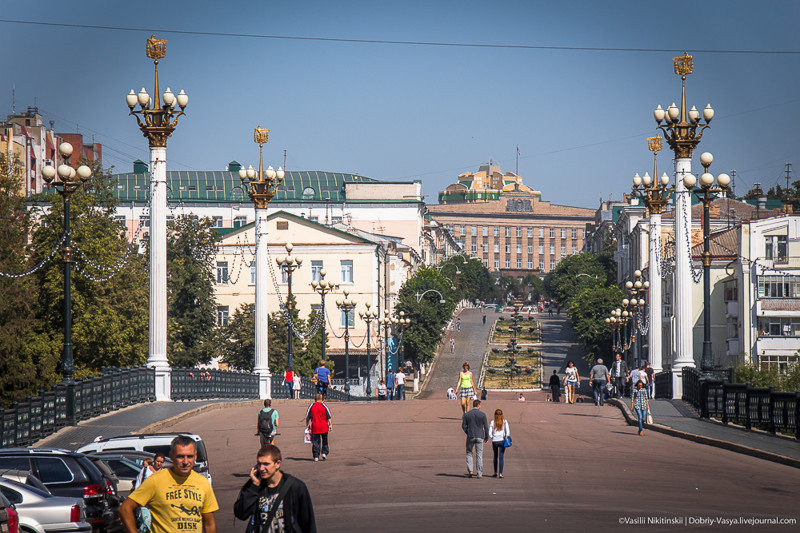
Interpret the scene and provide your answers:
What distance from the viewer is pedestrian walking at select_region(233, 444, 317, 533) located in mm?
8789

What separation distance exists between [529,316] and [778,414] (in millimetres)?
118439

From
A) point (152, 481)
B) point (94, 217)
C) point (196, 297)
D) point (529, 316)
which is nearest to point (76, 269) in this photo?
point (94, 217)

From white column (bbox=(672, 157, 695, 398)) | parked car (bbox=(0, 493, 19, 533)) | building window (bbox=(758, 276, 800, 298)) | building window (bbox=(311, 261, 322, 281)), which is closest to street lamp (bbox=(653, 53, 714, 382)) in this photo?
white column (bbox=(672, 157, 695, 398))

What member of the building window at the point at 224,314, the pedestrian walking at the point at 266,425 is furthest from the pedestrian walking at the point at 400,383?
the pedestrian walking at the point at 266,425

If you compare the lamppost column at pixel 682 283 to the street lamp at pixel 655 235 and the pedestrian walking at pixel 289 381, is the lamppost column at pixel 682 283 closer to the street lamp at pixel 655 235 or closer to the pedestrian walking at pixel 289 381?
the street lamp at pixel 655 235

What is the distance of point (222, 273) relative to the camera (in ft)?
293

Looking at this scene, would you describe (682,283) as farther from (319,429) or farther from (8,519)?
(8,519)

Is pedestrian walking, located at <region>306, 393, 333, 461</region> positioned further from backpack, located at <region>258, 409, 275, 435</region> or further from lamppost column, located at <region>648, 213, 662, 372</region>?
lamppost column, located at <region>648, 213, 662, 372</region>

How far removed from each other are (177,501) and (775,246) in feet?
227

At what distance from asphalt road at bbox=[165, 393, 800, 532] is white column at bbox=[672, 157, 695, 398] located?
8872mm

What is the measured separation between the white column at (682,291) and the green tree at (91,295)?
22589mm

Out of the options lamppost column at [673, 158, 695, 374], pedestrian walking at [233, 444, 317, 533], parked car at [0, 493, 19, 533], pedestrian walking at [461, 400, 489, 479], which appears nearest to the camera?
pedestrian walking at [233, 444, 317, 533]

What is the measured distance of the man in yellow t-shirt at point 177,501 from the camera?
349 inches

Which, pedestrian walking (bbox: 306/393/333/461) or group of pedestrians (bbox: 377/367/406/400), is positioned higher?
pedestrian walking (bbox: 306/393/333/461)
